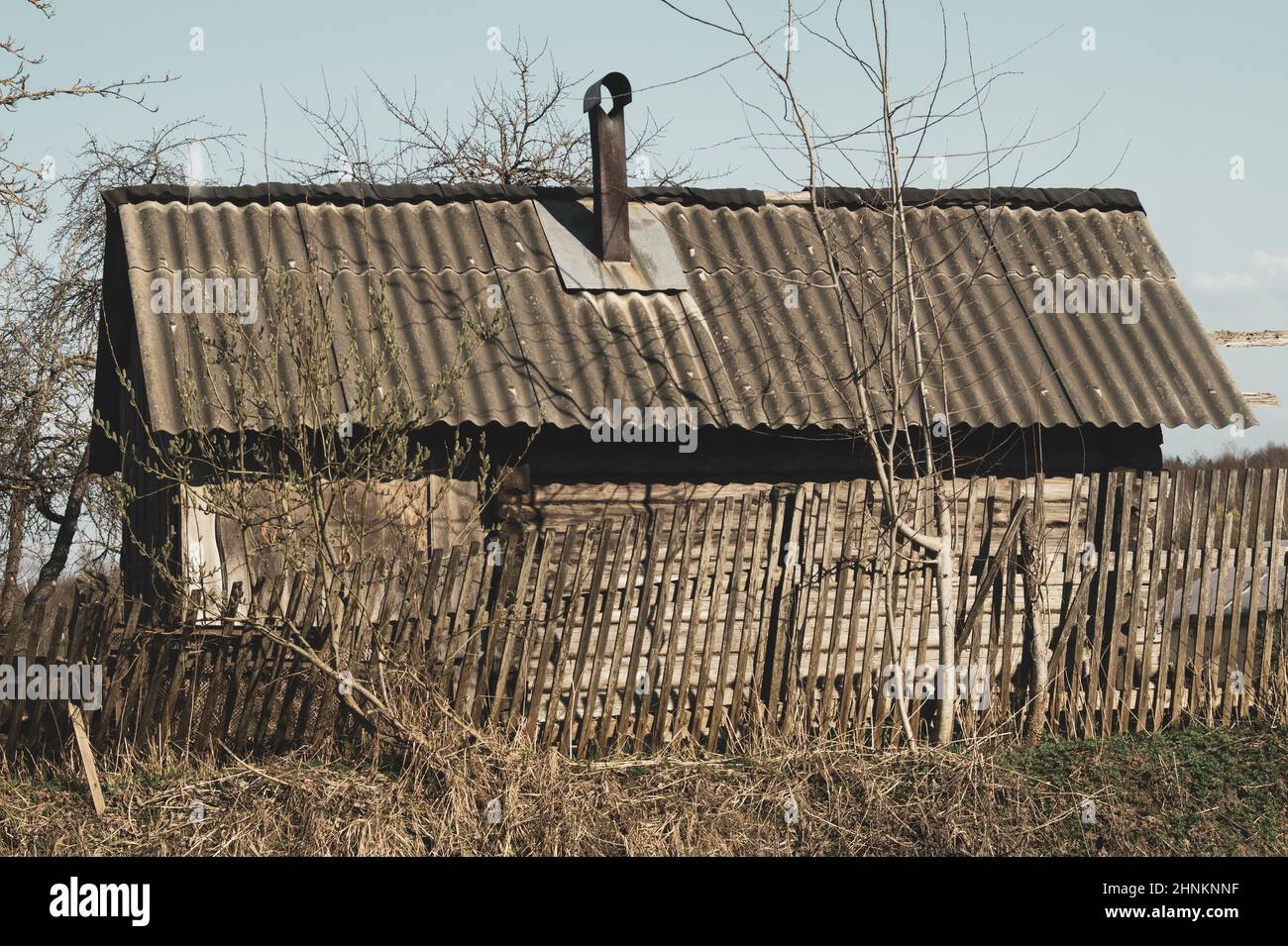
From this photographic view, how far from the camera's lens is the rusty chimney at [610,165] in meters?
9.53

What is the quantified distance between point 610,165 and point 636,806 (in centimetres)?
543

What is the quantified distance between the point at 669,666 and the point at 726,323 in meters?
3.04

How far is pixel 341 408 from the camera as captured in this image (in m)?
7.71

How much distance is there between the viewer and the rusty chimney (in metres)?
9.53

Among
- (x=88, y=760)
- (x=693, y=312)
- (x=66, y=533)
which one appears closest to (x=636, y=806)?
(x=88, y=760)

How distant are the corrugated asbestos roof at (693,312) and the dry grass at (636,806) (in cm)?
229

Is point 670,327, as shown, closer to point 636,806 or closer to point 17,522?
point 636,806

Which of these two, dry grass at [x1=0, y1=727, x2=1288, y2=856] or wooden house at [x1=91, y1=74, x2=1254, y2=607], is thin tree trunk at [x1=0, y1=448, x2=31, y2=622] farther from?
dry grass at [x1=0, y1=727, x2=1288, y2=856]

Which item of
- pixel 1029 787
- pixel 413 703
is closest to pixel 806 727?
pixel 1029 787

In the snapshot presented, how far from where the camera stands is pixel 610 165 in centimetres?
972

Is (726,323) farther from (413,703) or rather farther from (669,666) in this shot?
(413,703)

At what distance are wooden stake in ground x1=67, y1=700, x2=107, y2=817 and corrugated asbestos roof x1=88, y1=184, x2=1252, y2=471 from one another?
6.16 feet

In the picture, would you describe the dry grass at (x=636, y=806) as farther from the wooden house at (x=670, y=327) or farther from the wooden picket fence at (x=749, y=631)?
the wooden house at (x=670, y=327)

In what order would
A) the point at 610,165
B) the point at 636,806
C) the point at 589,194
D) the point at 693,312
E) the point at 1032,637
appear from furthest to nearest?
1. the point at 589,194
2. the point at 610,165
3. the point at 693,312
4. the point at 1032,637
5. the point at 636,806
